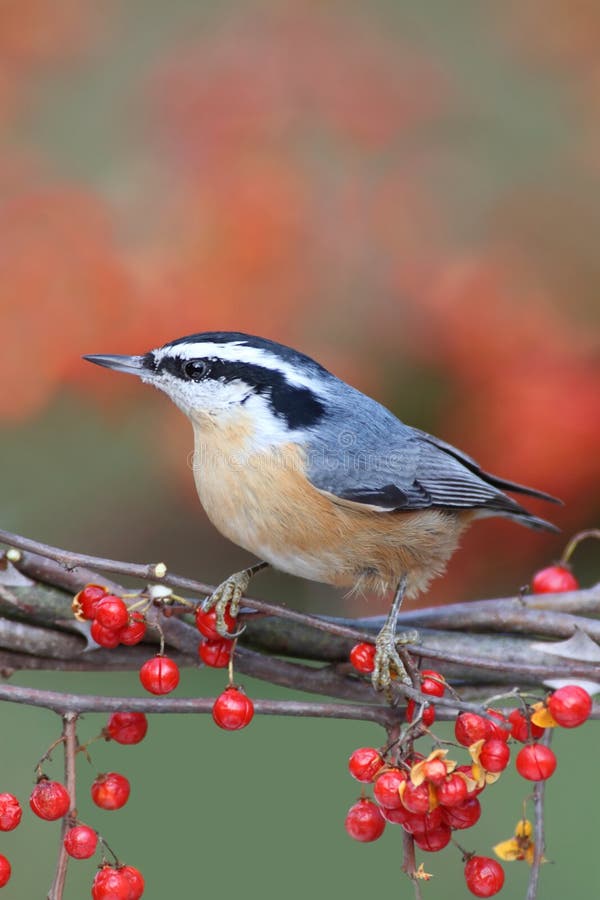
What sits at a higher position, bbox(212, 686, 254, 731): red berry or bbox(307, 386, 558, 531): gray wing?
bbox(307, 386, 558, 531): gray wing

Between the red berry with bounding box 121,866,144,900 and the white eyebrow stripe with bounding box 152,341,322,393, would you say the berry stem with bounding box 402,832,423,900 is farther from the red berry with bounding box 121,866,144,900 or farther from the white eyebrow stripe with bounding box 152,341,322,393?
the white eyebrow stripe with bounding box 152,341,322,393

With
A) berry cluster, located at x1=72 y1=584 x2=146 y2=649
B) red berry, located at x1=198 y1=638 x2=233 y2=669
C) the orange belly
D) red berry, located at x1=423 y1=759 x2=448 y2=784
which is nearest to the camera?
red berry, located at x1=423 y1=759 x2=448 y2=784

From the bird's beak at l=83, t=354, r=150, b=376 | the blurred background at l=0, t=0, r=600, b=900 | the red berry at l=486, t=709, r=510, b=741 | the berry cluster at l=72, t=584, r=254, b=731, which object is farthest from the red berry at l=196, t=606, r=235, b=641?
the blurred background at l=0, t=0, r=600, b=900

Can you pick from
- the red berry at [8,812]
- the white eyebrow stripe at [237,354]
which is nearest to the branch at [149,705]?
the red berry at [8,812]

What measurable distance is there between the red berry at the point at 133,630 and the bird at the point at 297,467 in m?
0.30

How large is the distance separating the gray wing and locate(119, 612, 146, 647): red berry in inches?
15.8

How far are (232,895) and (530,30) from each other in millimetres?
2088

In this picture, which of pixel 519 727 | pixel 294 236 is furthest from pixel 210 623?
pixel 294 236

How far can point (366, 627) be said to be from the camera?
143cm

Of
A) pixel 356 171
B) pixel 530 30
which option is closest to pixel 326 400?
pixel 356 171

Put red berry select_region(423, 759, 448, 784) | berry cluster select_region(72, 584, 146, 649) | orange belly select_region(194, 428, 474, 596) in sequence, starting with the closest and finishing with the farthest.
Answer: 1. red berry select_region(423, 759, 448, 784)
2. berry cluster select_region(72, 584, 146, 649)
3. orange belly select_region(194, 428, 474, 596)

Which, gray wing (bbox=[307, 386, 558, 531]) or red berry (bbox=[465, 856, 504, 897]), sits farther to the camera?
gray wing (bbox=[307, 386, 558, 531])

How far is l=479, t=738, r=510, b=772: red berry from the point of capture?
1065 millimetres

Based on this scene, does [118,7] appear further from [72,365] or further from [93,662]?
[93,662]
